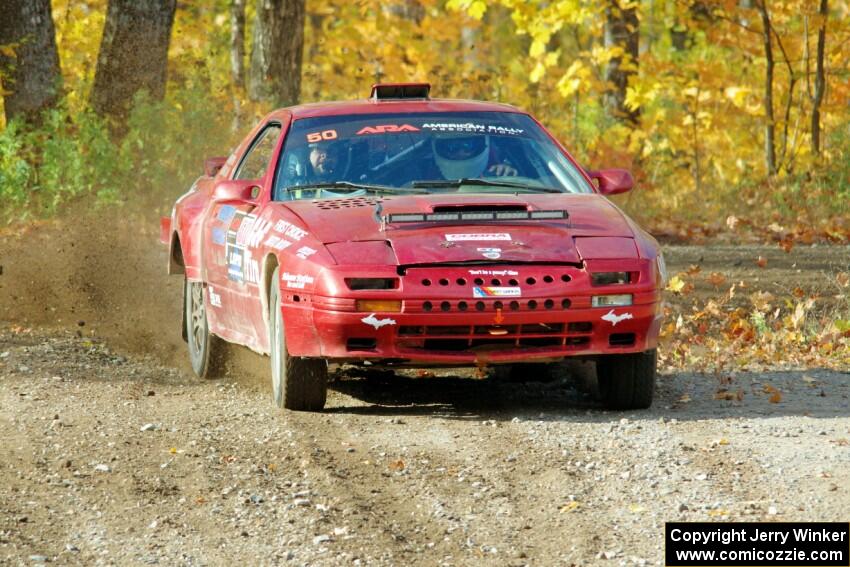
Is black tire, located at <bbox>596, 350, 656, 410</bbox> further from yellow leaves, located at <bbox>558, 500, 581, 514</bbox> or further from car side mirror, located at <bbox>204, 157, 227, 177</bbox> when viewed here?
car side mirror, located at <bbox>204, 157, 227, 177</bbox>

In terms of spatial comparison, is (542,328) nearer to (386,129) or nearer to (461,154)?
(461,154)

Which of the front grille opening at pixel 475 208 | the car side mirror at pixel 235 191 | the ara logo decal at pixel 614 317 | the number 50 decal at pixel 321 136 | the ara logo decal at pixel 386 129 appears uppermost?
the ara logo decal at pixel 386 129

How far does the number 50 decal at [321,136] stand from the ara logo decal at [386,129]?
0.15 metres

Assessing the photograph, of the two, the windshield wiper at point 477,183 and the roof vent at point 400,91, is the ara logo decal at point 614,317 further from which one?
the roof vent at point 400,91

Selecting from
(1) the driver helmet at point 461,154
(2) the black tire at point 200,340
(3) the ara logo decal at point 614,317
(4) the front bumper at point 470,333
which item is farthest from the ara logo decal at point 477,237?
(2) the black tire at point 200,340

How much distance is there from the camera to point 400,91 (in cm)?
969

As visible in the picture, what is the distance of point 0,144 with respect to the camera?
16.8 meters

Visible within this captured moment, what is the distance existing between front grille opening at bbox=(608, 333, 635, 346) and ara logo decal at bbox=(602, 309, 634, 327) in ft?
0.27

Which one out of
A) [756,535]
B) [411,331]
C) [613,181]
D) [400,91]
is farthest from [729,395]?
[756,535]

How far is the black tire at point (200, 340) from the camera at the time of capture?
9898mm

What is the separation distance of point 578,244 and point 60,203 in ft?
32.1

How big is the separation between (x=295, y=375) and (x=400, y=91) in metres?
2.41

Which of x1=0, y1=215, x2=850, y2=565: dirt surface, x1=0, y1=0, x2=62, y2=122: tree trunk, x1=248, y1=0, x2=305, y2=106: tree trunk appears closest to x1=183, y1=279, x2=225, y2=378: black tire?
x1=0, y1=215, x2=850, y2=565: dirt surface

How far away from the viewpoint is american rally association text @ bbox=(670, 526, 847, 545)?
5379mm
